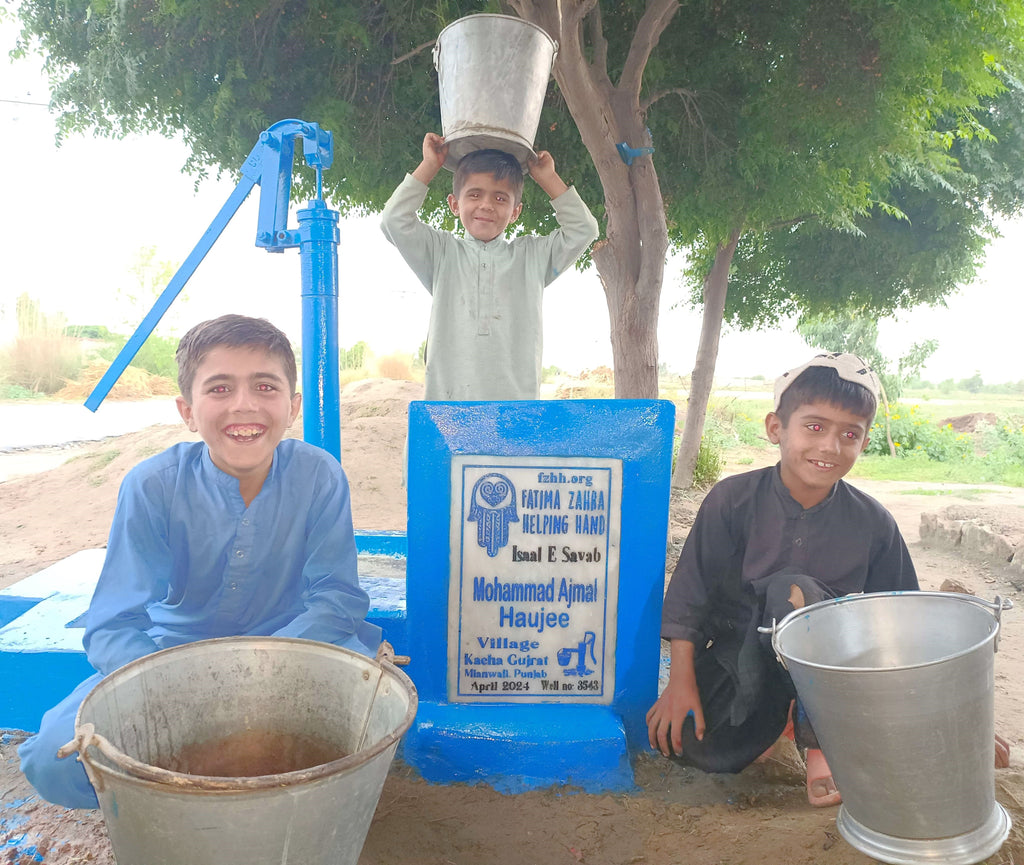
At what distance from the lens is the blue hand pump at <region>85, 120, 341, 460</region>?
2.62m

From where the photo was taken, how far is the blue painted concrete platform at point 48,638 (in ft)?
7.41

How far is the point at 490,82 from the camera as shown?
2.83m

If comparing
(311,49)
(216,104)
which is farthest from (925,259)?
(216,104)

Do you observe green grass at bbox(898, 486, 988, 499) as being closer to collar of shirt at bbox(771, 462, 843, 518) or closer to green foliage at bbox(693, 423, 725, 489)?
green foliage at bbox(693, 423, 725, 489)

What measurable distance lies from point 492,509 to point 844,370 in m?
1.02

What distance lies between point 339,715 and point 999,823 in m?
1.34

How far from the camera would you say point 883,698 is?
56.7 inches

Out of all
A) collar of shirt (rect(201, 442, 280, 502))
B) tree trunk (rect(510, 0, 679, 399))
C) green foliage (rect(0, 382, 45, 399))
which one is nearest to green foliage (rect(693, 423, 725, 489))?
tree trunk (rect(510, 0, 679, 399))

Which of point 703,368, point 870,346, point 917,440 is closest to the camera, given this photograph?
point 703,368

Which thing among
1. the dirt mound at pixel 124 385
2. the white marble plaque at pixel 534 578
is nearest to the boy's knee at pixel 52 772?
the white marble plaque at pixel 534 578

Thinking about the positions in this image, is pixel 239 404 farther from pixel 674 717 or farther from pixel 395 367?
pixel 395 367

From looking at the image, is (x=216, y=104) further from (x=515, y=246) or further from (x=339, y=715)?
(x=339, y=715)

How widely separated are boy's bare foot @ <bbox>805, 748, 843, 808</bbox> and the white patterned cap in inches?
37.4

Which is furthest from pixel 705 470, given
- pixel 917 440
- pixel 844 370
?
pixel 917 440
